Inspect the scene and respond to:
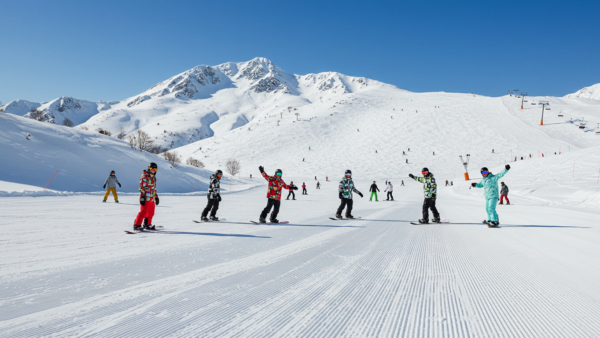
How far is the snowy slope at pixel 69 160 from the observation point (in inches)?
790

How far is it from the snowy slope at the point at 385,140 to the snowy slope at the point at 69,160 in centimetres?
3244

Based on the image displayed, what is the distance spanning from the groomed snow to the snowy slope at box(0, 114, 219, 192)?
58.6 feet

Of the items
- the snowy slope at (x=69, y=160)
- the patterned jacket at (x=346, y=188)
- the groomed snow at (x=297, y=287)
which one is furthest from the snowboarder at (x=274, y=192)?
the snowy slope at (x=69, y=160)

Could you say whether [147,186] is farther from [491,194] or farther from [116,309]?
[491,194]

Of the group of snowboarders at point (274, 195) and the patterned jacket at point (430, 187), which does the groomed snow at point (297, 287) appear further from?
the patterned jacket at point (430, 187)

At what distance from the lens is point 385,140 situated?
74375 mm

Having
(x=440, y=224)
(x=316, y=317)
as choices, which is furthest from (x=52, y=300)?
(x=440, y=224)

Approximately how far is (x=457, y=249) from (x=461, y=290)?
2.51 meters

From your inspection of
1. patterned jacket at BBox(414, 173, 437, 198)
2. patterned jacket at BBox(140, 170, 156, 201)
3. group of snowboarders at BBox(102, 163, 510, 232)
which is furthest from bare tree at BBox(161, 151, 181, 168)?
patterned jacket at BBox(414, 173, 437, 198)

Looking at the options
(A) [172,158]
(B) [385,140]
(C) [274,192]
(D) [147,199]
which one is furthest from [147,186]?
(B) [385,140]

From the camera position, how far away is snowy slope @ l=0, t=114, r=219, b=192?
20.1 m

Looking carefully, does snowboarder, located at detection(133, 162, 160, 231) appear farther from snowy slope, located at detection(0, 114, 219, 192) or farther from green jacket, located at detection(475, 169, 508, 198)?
snowy slope, located at detection(0, 114, 219, 192)

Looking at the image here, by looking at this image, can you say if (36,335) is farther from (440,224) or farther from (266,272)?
(440,224)

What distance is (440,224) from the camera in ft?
30.9
